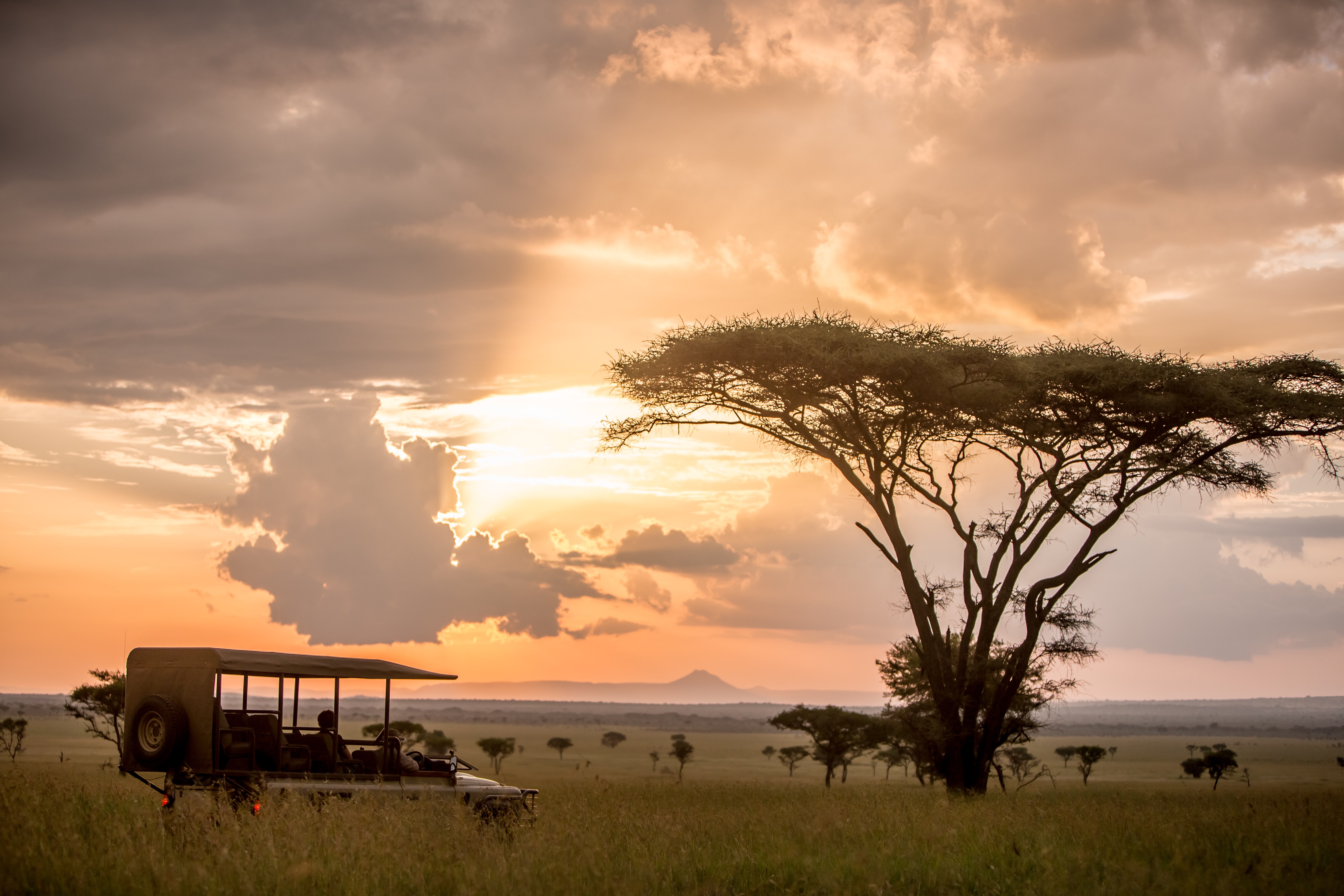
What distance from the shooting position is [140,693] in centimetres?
1252

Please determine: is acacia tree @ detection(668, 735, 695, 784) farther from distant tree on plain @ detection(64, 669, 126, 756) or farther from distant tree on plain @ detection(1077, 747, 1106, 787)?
distant tree on plain @ detection(64, 669, 126, 756)

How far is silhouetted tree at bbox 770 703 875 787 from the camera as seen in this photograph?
54.2 m

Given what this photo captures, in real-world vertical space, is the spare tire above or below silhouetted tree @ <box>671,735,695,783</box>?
above

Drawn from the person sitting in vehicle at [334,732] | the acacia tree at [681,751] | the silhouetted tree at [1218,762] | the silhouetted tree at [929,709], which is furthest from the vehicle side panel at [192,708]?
the acacia tree at [681,751]

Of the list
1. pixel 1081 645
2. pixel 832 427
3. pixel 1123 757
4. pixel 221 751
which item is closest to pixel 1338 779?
pixel 1123 757

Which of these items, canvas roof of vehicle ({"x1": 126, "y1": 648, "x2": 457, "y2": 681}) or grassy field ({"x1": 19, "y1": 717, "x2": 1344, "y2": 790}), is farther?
grassy field ({"x1": 19, "y1": 717, "x2": 1344, "y2": 790})

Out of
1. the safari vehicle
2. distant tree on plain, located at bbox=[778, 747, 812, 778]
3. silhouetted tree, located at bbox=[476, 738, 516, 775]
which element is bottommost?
distant tree on plain, located at bbox=[778, 747, 812, 778]

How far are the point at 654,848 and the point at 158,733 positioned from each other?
5.62 m

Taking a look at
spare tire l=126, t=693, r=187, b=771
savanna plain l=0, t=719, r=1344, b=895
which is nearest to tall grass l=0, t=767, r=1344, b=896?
savanna plain l=0, t=719, r=1344, b=895

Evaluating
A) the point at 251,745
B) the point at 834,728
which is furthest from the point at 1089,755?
the point at 251,745

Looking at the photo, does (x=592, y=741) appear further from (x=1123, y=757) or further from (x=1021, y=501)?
(x=1021, y=501)

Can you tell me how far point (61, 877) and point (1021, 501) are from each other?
1938 centimetres

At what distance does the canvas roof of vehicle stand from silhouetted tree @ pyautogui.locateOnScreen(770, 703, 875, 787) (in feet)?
138

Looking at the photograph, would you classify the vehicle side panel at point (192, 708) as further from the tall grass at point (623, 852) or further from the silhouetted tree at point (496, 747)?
the silhouetted tree at point (496, 747)
